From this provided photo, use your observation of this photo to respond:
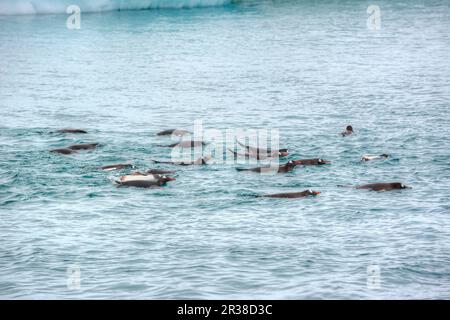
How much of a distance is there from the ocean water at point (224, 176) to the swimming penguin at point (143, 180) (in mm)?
328

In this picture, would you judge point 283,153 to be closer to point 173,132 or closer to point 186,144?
point 186,144

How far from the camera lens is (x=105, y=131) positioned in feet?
98.5

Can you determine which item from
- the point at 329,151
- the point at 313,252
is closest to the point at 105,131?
the point at 329,151

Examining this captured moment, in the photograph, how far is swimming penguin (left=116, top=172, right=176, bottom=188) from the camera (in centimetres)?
2264

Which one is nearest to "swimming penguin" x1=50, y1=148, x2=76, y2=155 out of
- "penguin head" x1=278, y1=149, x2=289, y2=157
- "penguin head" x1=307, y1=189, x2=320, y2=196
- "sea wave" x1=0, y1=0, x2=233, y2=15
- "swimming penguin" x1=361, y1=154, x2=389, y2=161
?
"penguin head" x1=278, y1=149, x2=289, y2=157

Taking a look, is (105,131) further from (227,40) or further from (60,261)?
(227,40)

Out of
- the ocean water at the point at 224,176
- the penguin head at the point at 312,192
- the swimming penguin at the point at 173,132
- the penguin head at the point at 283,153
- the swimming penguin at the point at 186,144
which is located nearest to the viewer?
the ocean water at the point at 224,176

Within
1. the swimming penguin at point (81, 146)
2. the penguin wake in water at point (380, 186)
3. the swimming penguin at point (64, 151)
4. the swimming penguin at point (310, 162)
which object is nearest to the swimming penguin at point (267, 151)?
the swimming penguin at point (310, 162)

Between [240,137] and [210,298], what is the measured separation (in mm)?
13854

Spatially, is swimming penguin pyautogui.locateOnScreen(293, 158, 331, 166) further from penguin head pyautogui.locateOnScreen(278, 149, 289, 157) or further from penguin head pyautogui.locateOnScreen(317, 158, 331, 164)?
penguin head pyautogui.locateOnScreen(278, 149, 289, 157)

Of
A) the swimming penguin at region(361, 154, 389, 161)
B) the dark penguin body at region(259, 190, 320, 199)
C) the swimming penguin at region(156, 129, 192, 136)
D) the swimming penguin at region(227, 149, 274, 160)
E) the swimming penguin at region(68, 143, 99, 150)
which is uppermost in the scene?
the swimming penguin at region(68, 143, 99, 150)

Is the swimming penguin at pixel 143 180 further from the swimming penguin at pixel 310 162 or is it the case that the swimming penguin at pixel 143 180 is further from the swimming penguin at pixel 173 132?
the swimming penguin at pixel 173 132

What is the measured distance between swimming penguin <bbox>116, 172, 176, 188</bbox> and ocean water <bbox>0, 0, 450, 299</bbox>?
0.33 metres

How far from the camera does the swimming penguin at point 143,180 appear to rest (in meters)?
22.6
